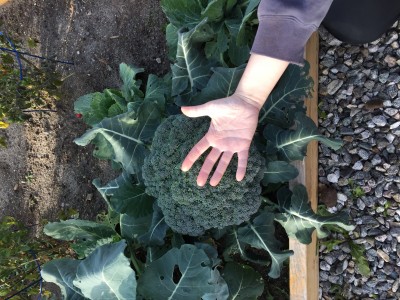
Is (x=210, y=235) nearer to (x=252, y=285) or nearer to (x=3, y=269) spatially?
(x=252, y=285)

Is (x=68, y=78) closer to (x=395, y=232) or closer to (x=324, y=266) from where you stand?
(x=324, y=266)

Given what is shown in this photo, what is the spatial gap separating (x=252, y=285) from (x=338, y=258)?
39cm

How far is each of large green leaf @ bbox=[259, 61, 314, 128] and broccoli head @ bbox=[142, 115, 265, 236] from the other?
8.6 inches

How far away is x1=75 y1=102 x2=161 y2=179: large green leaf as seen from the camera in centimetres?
181

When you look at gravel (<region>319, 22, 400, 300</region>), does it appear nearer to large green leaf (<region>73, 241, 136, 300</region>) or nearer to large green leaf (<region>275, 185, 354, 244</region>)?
large green leaf (<region>275, 185, 354, 244</region>)

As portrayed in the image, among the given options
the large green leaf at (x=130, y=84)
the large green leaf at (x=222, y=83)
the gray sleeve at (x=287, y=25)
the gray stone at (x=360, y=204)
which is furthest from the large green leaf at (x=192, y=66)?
the gray stone at (x=360, y=204)

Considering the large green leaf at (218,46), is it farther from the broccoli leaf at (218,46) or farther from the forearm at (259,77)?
the forearm at (259,77)

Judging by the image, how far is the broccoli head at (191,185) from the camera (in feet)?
5.36

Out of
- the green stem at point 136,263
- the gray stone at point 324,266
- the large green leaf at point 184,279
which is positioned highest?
the large green leaf at point 184,279

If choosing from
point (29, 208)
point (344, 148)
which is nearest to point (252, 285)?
point (344, 148)

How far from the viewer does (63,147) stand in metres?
2.58

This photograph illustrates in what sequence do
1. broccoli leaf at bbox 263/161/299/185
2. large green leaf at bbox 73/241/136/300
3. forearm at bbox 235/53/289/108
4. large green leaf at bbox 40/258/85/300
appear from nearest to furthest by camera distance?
forearm at bbox 235/53/289/108, large green leaf at bbox 73/241/136/300, broccoli leaf at bbox 263/161/299/185, large green leaf at bbox 40/258/85/300

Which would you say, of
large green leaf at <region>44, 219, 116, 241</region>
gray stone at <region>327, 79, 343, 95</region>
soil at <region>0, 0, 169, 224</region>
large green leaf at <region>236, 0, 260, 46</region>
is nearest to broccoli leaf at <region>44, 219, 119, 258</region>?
large green leaf at <region>44, 219, 116, 241</region>

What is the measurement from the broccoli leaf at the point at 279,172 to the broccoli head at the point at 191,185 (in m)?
0.06
